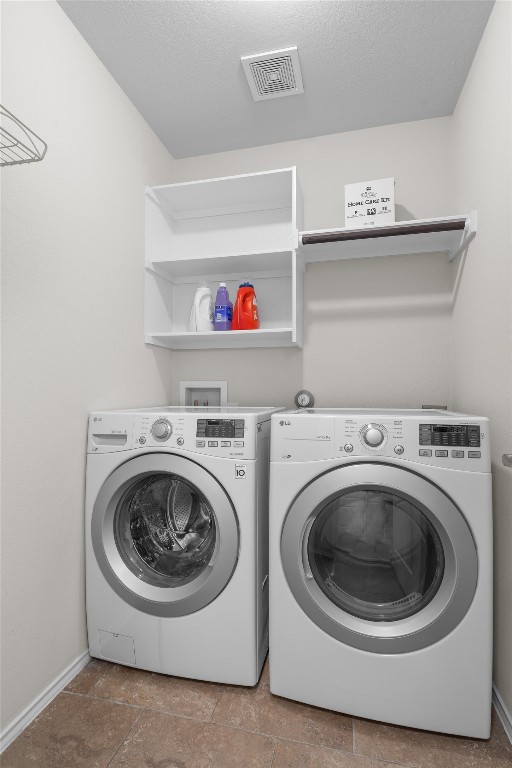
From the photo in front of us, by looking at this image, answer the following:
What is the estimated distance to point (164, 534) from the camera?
5.30 ft

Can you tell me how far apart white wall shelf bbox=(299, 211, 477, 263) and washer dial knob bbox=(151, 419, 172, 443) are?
1.07m

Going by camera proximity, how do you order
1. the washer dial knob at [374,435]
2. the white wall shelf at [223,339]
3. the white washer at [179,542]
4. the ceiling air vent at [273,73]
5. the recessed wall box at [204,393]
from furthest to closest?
the recessed wall box at [204,393] < the white wall shelf at [223,339] < the ceiling air vent at [273,73] < the white washer at [179,542] < the washer dial knob at [374,435]

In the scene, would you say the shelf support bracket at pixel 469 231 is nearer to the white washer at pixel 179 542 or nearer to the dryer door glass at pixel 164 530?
the white washer at pixel 179 542

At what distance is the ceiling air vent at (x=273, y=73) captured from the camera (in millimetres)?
1648

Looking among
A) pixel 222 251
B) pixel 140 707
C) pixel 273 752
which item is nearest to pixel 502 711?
pixel 273 752

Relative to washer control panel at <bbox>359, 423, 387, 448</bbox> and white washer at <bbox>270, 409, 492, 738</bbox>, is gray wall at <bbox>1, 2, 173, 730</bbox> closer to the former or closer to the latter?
white washer at <bbox>270, 409, 492, 738</bbox>

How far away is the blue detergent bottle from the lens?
2.08 m

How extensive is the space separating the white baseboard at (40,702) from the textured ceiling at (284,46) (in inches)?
98.9

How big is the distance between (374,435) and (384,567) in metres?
0.49

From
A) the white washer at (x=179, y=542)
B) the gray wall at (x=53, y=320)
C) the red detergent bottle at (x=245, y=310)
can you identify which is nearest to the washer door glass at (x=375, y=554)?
the white washer at (x=179, y=542)

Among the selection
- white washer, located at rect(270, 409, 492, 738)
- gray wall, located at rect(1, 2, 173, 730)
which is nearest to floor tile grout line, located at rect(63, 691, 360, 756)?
white washer, located at rect(270, 409, 492, 738)

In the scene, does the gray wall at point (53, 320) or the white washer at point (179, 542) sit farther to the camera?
the white washer at point (179, 542)

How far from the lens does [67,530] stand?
148 centimetres

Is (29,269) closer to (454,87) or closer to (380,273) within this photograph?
(380,273)
